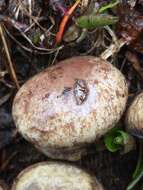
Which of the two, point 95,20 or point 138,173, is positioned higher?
point 95,20

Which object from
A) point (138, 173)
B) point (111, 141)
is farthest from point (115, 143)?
point (138, 173)

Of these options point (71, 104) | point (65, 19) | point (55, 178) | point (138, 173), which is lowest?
point (138, 173)

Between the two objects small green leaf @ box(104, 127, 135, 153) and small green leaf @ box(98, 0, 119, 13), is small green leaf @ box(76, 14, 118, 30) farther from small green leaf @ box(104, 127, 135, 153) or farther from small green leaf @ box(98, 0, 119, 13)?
small green leaf @ box(104, 127, 135, 153)

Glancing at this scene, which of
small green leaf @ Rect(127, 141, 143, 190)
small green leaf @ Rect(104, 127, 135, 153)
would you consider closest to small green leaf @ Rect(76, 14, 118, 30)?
small green leaf @ Rect(104, 127, 135, 153)

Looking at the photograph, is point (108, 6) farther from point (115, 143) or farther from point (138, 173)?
point (138, 173)

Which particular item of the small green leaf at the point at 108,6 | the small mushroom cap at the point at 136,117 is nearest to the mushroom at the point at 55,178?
the small mushroom cap at the point at 136,117

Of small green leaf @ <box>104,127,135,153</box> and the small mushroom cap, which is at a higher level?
the small mushroom cap

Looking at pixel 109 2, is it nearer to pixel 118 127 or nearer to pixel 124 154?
pixel 118 127

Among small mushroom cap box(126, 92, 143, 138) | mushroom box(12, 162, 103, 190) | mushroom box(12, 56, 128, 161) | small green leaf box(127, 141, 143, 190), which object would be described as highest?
mushroom box(12, 56, 128, 161)
